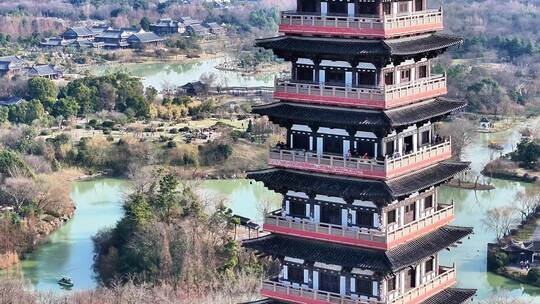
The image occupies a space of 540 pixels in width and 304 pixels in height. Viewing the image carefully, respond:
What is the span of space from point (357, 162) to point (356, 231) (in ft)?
5.90

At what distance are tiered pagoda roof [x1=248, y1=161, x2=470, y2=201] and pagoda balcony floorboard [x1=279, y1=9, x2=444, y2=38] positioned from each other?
3.72 m

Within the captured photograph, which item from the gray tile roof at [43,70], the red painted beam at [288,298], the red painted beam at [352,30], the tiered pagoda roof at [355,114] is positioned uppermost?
Answer: the red painted beam at [352,30]

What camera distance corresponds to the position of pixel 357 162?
104 ft

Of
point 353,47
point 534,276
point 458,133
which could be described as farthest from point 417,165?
point 458,133

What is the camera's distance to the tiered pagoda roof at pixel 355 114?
31.7m

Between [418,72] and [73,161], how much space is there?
46054mm

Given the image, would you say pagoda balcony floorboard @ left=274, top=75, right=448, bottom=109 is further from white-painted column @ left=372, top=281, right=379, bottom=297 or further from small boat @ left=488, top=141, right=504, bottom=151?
small boat @ left=488, top=141, right=504, bottom=151

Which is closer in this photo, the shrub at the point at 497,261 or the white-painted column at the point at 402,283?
the white-painted column at the point at 402,283

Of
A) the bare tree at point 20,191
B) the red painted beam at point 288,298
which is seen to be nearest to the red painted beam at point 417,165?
the red painted beam at point 288,298

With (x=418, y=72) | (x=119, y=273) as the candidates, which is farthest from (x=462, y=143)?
(x=418, y=72)

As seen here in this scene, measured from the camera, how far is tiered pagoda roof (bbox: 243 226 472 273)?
31797mm

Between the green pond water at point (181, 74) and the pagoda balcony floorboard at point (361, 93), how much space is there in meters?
69.5

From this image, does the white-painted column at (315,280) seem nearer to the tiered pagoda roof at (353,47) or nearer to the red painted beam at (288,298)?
the red painted beam at (288,298)

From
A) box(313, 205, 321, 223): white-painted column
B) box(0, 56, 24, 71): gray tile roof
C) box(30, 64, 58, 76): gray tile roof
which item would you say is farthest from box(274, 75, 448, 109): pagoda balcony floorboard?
box(0, 56, 24, 71): gray tile roof
